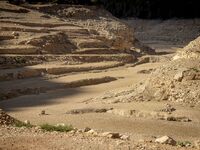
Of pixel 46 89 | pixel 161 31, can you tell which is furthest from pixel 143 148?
pixel 161 31

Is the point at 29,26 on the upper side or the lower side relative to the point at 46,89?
upper

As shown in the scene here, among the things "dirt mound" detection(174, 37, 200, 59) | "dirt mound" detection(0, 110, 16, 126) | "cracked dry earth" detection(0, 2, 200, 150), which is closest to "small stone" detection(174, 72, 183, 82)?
"cracked dry earth" detection(0, 2, 200, 150)

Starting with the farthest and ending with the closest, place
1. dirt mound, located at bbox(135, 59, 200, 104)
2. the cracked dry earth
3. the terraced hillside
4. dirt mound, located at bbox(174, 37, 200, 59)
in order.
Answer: the terraced hillside
dirt mound, located at bbox(174, 37, 200, 59)
dirt mound, located at bbox(135, 59, 200, 104)
the cracked dry earth

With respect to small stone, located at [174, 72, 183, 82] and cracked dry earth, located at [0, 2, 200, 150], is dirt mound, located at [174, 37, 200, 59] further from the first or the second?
small stone, located at [174, 72, 183, 82]

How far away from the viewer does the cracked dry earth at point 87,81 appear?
11898mm

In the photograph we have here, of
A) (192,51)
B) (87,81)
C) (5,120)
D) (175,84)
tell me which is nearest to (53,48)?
(87,81)

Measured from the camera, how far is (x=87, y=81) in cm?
2281

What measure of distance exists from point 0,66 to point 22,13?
7.98 meters

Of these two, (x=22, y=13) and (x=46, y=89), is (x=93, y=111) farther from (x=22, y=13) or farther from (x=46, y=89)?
(x=22, y=13)

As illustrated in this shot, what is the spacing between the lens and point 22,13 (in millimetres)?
30125

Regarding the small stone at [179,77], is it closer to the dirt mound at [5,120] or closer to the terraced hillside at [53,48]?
the dirt mound at [5,120]

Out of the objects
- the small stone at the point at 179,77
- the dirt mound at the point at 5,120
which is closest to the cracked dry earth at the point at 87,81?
the small stone at the point at 179,77

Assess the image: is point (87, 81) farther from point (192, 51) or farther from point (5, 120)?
point (5, 120)

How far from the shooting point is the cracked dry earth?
11.9 m
